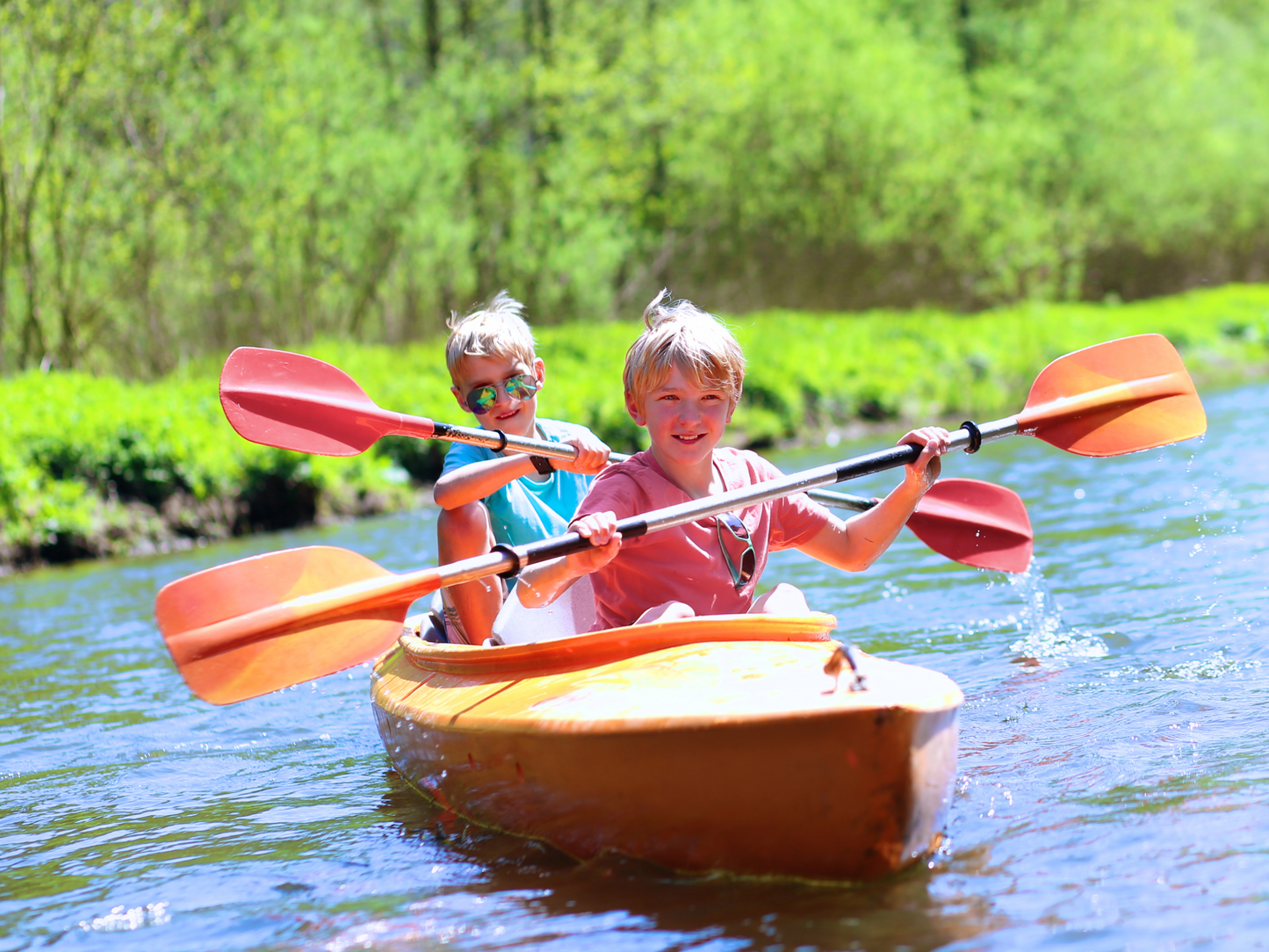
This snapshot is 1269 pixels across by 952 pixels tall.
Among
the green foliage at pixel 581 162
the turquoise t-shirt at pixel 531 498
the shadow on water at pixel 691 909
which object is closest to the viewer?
the shadow on water at pixel 691 909

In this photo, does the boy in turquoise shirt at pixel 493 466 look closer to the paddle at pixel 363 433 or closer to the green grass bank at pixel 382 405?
the paddle at pixel 363 433

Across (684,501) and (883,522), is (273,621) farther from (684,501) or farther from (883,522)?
(883,522)

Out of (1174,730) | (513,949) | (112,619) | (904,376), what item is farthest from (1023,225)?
(513,949)

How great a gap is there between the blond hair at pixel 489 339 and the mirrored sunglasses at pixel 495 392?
63 millimetres

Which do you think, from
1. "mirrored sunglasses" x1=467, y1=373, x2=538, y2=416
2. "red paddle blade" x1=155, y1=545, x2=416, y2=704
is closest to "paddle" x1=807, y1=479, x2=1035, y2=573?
"mirrored sunglasses" x1=467, y1=373, x2=538, y2=416

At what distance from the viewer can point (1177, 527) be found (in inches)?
219

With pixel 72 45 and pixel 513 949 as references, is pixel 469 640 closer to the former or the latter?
pixel 513 949

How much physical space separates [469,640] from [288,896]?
117 cm

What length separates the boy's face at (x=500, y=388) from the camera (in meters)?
3.58

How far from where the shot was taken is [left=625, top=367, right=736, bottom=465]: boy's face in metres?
2.71

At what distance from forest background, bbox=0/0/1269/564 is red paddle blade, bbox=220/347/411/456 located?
4797mm

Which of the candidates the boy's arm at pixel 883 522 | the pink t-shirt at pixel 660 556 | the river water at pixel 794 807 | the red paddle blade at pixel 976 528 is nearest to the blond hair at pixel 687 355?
the pink t-shirt at pixel 660 556

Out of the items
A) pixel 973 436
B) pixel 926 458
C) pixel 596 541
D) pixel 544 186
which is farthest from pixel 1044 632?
pixel 544 186

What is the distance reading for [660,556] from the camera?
2787 millimetres
